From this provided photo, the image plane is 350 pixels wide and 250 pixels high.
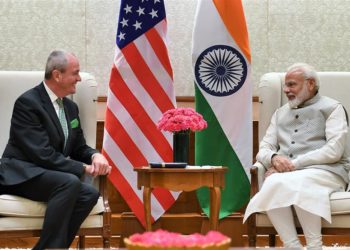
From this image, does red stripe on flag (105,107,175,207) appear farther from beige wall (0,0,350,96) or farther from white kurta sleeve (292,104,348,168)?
white kurta sleeve (292,104,348,168)

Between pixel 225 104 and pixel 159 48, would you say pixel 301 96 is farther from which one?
pixel 159 48

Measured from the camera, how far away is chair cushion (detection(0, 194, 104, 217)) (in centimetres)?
416

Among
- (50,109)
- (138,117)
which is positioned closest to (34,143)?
(50,109)

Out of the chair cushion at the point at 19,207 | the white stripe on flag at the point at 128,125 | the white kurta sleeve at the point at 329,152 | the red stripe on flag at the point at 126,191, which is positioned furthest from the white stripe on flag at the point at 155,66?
the chair cushion at the point at 19,207

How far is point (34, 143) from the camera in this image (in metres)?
4.39

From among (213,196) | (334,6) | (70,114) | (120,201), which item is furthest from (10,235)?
(334,6)

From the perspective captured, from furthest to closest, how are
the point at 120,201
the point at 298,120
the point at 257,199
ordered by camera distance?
1. the point at 120,201
2. the point at 298,120
3. the point at 257,199

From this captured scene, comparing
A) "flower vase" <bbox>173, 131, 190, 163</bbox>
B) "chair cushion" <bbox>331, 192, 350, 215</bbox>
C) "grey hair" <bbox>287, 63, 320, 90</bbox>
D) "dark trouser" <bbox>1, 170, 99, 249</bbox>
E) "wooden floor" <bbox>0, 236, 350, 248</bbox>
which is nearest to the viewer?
"dark trouser" <bbox>1, 170, 99, 249</bbox>

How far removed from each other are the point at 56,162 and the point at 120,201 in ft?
4.78

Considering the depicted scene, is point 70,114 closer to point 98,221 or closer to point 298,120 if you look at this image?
point 98,221

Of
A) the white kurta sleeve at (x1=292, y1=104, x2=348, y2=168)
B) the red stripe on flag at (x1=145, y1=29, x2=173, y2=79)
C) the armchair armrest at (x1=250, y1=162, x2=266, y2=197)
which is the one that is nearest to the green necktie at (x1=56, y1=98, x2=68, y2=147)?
the red stripe on flag at (x1=145, y1=29, x2=173, y2=79)

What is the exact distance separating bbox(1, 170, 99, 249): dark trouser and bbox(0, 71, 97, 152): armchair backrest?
0.60 meters

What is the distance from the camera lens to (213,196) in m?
4.58

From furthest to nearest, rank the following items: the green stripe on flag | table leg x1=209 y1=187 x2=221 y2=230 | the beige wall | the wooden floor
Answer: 1. the beige wall
2. the wooden floor
3. the green stripe on flag
4. table leg x1=209 y1=187 x2=221 y2=230
